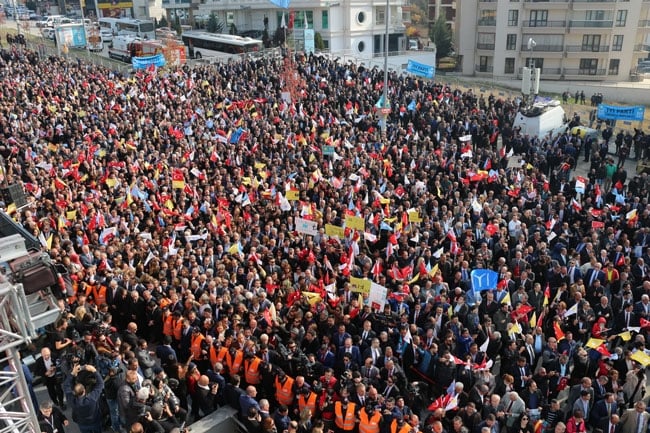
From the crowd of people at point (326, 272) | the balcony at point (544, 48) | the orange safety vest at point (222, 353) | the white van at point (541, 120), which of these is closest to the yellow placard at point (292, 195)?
the crowd of people at point (326, 272)

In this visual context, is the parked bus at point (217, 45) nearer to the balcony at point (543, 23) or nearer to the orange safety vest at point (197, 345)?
the balcony at point (543, 23)

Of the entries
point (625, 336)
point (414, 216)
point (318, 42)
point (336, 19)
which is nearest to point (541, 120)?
point (414, 216)

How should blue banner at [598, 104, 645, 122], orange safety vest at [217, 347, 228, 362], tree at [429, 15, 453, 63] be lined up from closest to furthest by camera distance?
orange safety vest at [217, 347, 228, 362] < blue banner at [598, 104, 645, 122] < tree at [429, 15, 453, 63]

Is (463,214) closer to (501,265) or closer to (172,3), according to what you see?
(501,265)

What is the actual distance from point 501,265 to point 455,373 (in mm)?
3574

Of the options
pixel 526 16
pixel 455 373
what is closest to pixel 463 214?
pixel 455 373

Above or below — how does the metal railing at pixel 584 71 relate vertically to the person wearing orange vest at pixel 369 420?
above

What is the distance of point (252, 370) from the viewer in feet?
29.8

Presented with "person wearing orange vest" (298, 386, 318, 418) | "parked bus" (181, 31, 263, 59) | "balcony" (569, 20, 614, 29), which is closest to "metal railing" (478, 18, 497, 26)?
"balcony" (569, 20, 614, 29)

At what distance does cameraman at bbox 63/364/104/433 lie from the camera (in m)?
8.07

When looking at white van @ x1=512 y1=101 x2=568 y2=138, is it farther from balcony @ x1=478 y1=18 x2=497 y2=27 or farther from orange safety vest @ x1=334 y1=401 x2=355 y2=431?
balcony @ x1=478 y1=18 x2=497 y2=27

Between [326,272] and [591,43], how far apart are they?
42.8 meters

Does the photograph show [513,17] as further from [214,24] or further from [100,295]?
[100,295]

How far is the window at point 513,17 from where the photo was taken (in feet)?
157
